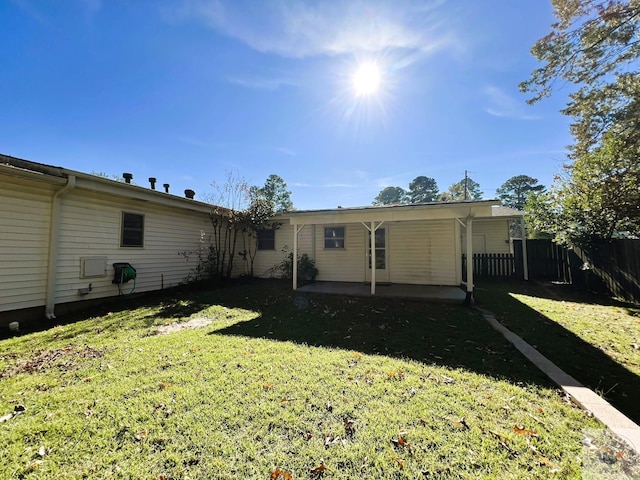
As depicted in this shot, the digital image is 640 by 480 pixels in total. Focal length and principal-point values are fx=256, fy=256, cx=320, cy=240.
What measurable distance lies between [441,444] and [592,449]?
3.62 ft

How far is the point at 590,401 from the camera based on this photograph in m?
2.52

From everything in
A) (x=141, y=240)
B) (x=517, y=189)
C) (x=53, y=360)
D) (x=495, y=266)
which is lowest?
(x=53, y=360)

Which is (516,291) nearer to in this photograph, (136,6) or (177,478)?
(177,478)

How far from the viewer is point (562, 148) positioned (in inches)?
469

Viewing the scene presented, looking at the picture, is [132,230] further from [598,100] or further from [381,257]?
[598,100]


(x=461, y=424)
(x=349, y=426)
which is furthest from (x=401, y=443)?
(x=461, y=424)

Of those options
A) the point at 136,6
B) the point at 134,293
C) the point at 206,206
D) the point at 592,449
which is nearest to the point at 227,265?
the point at 206,206

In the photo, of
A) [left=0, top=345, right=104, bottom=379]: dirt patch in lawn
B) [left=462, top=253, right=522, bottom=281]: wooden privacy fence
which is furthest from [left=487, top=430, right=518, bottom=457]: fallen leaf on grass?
[left=462, top=253, right=522, bottom=281]: wooden privacy fence

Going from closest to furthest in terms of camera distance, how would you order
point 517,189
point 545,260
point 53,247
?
point 53,247
point 545,260
point 517,189

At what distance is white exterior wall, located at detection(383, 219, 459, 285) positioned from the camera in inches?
354

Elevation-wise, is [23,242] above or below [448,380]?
above

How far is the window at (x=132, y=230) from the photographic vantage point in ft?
24.4

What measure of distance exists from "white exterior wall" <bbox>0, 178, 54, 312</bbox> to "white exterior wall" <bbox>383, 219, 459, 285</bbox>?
955 cm

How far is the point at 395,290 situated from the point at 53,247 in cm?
890
